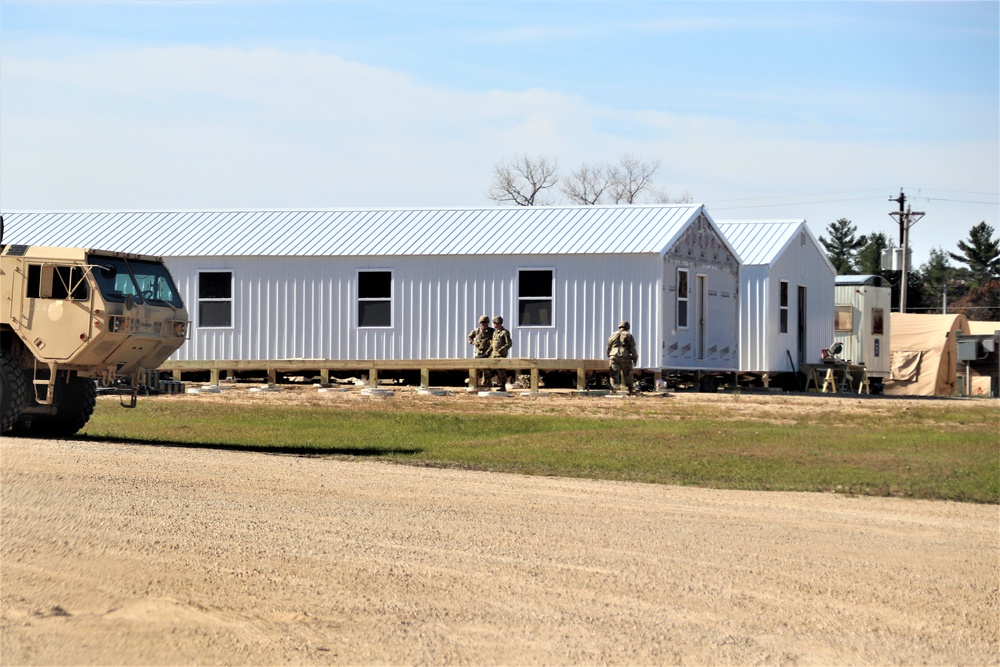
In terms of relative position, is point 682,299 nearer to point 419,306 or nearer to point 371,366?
point 419,306

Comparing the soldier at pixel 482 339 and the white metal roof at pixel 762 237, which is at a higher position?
the white metal roof at pixel 762 237

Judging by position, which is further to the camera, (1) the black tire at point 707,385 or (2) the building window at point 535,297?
(1) the black tire at point 707,385

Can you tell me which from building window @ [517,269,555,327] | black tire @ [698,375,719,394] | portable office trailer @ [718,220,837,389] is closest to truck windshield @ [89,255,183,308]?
building window @ [517,269,555,327]

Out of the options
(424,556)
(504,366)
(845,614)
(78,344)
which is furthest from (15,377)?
(504,366)

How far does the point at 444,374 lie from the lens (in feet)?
95.5

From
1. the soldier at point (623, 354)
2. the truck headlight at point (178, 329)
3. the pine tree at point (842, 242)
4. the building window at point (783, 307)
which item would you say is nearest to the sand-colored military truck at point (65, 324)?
the truck headlight at point (178, 329)

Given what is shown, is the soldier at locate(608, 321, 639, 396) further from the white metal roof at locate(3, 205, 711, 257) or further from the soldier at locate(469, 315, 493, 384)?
the soldier at locate(469, 315, 493, 384)

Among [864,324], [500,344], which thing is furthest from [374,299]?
[864,324]

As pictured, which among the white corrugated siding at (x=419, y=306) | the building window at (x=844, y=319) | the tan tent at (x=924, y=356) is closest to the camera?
the white corrugated siding at (x=419, y=306)

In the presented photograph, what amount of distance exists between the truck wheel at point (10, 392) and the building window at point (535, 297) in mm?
14202

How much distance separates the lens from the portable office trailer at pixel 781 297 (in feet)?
109

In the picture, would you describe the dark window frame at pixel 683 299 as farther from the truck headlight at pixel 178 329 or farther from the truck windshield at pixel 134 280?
the truck windshield at pixel 134 280

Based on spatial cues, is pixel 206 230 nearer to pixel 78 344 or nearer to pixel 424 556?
pixel 78 344

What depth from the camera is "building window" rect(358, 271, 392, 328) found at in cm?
2895
